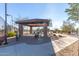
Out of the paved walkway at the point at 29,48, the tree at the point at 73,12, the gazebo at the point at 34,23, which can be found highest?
the tree at the point at 73,12

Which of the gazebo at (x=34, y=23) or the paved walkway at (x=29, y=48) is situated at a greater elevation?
the gazebo at (x=34, y=23)

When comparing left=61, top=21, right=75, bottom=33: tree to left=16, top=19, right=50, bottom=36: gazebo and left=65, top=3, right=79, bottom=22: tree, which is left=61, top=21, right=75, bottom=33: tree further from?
left=16, top=19, right=50, bottom=36: gazebo

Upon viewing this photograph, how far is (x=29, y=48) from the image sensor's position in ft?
13.2

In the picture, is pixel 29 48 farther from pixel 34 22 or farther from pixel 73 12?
pixel 73 12

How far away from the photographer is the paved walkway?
4.03 metres

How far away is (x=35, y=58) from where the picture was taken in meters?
4.00

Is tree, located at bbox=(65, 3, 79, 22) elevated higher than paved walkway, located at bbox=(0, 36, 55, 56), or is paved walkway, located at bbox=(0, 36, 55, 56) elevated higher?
tree, located at bbox=(65, 3, 79, 22)

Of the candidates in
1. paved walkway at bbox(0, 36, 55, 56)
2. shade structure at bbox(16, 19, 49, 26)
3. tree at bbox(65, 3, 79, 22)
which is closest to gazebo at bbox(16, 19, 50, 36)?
shade structure at bbox(16, 19, 49, 26)

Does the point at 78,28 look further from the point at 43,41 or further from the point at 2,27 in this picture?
the point at 2,27

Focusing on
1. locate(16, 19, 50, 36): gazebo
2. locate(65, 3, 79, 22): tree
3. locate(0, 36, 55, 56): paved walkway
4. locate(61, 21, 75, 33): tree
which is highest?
locate(65, 3, 79, 22): tree

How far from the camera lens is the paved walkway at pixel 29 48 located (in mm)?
4027

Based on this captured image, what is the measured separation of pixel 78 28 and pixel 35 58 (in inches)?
32.7

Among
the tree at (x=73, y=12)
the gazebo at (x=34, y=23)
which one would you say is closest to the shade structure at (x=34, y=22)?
the gazebo at (x=34, y=23)

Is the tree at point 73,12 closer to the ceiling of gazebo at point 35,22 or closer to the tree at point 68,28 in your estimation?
the tree at point 68,28
